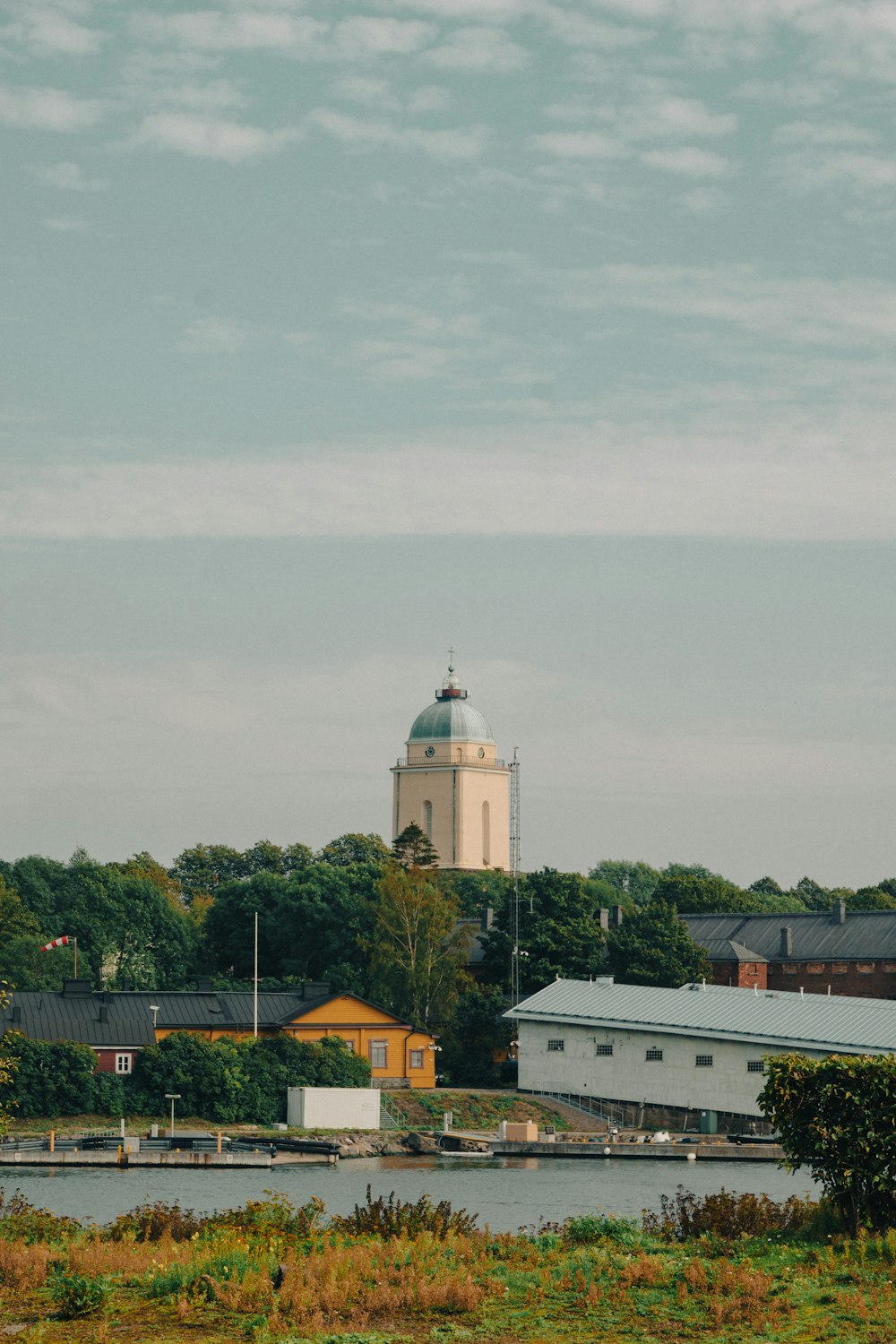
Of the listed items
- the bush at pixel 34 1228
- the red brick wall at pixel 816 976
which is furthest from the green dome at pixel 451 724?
the bush at pixel 34 1228

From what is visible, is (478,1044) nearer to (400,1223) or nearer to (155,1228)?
(155,1228)

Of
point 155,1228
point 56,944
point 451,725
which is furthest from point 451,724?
point 155,1228

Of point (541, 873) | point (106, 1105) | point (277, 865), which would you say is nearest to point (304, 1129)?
point (106, 1105)

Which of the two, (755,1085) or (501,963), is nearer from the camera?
(755,1085)

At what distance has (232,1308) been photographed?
795 inches

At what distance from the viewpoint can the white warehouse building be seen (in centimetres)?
7712

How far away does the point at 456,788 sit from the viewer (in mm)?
151625

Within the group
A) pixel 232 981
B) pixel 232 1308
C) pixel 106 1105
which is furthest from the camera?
pixel 232 981

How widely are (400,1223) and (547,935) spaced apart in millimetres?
68676

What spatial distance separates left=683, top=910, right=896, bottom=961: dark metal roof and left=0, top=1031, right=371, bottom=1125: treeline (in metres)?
35.0

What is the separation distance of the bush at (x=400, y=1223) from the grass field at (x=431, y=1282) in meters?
0.03

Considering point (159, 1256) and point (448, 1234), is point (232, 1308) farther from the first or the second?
point (448, 1234)

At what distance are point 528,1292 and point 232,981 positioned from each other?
269ft

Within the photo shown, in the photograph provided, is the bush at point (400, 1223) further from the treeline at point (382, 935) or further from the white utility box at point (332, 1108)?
the treeline at point (382, 935)
